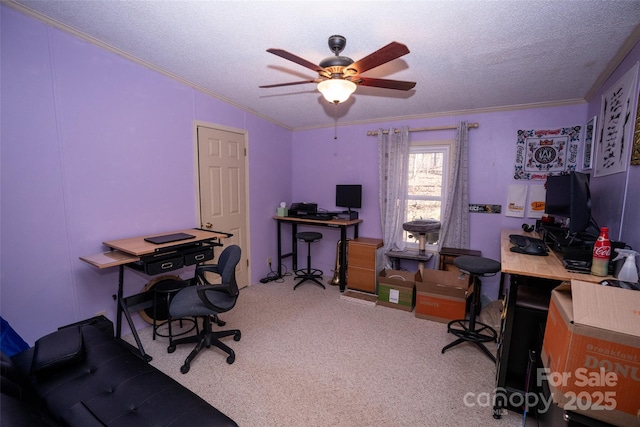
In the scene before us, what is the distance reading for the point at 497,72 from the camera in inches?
93.4

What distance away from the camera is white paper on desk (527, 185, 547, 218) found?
3164 millimetres

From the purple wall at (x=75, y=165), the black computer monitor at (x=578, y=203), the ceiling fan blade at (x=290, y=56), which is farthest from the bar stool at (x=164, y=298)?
the black computer monitor at (x=578, y=203)

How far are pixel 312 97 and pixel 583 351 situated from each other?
10.1 feet

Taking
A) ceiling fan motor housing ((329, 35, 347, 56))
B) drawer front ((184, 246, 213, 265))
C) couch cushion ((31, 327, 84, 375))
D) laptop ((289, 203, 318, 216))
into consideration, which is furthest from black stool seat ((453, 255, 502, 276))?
couch cushion ((31, 327, 84, 375))

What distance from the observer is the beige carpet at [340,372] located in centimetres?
175

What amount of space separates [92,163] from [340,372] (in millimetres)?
2689

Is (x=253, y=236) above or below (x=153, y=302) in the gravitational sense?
above

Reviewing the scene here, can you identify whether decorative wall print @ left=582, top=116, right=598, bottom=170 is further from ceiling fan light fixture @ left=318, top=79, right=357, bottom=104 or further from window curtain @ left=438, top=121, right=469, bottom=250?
ceiling fan light fixture @ left=318, top=79, right=357, bottom=104

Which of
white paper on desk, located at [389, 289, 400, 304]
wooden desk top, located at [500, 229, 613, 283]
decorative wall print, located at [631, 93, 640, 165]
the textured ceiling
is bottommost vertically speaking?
white paper on desk, located at [389, 289, 400, 304]

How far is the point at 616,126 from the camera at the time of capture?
6.79ft

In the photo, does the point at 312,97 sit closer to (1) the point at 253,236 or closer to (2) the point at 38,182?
(1) the point at 253,236

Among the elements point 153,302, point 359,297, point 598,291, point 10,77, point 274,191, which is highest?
point 10,77

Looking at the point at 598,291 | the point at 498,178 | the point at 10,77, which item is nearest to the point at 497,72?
the point at 498,178

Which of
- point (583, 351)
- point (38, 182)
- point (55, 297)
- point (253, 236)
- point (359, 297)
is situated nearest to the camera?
point (583, 351)
